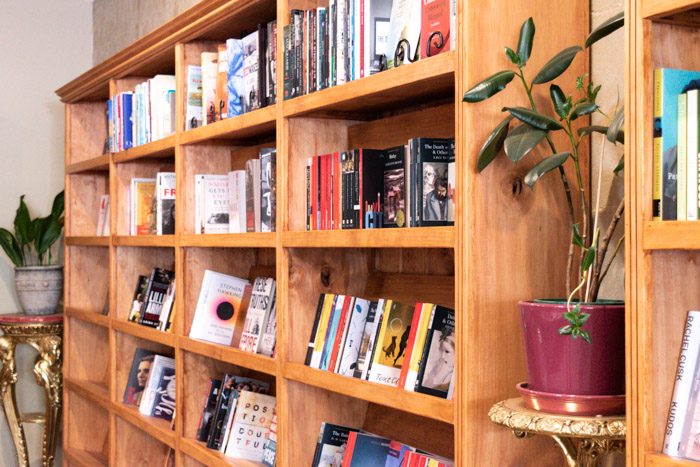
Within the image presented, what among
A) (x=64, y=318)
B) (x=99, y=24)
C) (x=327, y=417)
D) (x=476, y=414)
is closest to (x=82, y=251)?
(x=64, y=318)

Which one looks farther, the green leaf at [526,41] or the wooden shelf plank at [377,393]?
the wooden shelf plank at [377,393]

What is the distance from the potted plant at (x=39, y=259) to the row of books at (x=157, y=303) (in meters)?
1.15

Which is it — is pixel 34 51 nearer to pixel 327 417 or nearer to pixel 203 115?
pixel 203 115

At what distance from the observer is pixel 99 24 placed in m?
4.95

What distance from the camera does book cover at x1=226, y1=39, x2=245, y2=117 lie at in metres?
2.72

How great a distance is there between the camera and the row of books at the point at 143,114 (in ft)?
11.1

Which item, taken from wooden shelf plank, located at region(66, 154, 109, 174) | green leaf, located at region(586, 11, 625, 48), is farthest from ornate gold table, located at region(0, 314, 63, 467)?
green leaf, located at region(586, 11, 625, 48)

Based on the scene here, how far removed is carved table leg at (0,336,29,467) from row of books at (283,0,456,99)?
2740 mm

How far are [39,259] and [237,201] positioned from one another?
7.12 feet

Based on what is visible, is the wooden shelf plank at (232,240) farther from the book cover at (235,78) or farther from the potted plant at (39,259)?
the potted plant at (39,259)

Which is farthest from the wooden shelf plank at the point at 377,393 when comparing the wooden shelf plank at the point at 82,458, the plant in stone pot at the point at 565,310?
the wooden shelf plank at the point at 82,458

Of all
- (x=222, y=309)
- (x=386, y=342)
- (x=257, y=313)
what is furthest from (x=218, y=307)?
(x=386, y=342)

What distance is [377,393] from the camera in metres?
1.96

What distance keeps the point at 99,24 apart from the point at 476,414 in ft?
12.8
